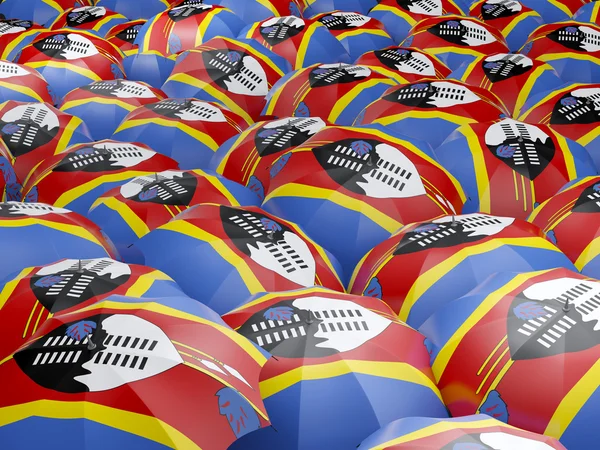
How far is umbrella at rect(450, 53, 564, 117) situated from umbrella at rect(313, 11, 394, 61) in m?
0.80

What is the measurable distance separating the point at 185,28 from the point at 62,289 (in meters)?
3.00

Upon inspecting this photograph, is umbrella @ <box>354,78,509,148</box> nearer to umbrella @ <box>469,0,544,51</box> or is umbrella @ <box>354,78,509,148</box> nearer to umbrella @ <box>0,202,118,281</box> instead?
umbrella @ <box>0,202,118,281</box>

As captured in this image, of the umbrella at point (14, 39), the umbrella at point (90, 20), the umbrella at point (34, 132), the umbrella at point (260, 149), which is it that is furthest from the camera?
the umbrella at point (90, 20)

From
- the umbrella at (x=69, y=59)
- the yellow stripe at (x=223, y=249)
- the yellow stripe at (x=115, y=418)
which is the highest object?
the yellow stripe at (x=115, y=418)

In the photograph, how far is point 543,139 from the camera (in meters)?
3.48

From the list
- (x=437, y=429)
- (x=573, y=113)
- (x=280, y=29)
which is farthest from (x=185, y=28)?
(x=437, y=429)

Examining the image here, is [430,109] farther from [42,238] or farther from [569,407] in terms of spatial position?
[569,407]

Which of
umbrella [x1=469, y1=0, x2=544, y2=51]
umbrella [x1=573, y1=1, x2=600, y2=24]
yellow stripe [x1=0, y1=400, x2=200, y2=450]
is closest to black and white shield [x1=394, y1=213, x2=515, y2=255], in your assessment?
yellow stripe [x1=0, y1=400, x2=200, y2=450]

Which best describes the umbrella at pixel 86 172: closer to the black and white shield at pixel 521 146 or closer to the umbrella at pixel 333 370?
the umbrella at pixel 333 370

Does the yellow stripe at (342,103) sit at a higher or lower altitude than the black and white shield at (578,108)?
lower

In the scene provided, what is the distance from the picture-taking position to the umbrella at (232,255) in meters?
2.66

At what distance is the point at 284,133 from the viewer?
3656 mm

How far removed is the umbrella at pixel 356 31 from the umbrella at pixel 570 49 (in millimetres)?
867

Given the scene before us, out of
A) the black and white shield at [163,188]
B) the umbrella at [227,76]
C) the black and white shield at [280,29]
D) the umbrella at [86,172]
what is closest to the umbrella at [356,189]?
the black and white shield at [163,188]
